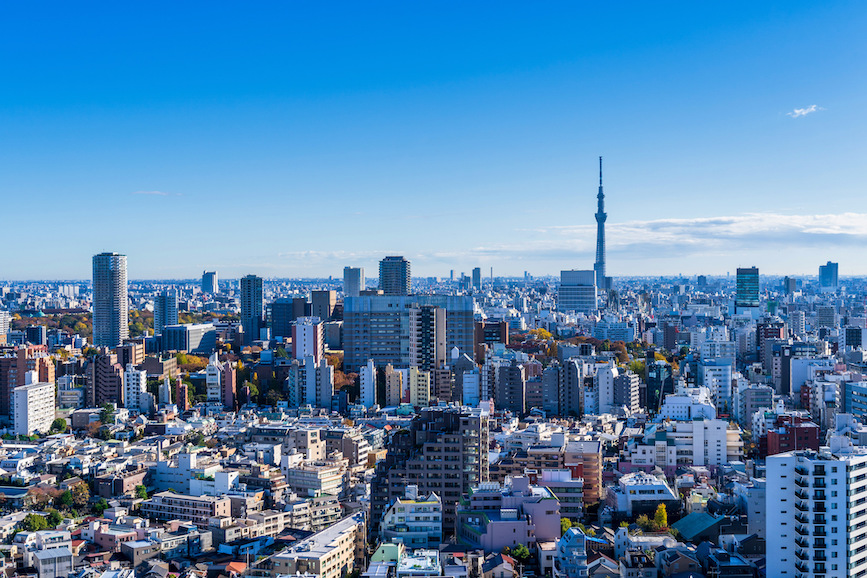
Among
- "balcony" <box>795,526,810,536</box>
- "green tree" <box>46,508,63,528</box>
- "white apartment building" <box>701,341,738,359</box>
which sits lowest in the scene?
"green tree" <box>46,508,63,528</box>

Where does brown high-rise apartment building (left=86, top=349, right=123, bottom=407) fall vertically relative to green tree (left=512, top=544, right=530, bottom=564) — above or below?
above

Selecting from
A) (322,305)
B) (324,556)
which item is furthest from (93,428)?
(322,305)

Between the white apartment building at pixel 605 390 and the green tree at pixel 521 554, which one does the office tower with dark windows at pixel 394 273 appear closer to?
the white apartment building at pixel 605 390

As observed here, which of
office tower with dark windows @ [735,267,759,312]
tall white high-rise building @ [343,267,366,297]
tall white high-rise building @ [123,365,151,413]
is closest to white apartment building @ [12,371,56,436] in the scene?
tall white high-rise building @ [123,365,151,413]

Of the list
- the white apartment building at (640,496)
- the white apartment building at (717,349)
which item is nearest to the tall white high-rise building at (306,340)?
the white apartment building at (717,349)

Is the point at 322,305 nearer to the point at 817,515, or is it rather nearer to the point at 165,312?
the point at 165,312

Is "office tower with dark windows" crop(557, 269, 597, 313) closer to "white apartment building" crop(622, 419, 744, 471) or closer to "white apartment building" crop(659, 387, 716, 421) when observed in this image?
"white apartment building" crop(659, 387, 716, 421)
